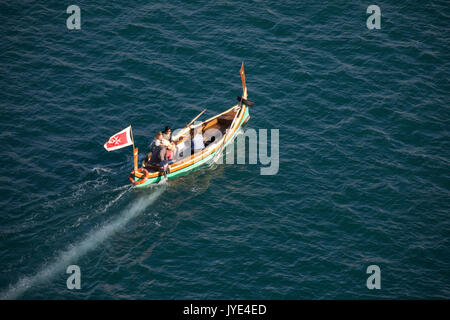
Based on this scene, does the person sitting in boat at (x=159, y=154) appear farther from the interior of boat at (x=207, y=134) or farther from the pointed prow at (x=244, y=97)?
the pointed prow at (x=244, y=97)

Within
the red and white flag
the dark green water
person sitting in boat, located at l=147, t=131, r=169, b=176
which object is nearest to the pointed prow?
the dark green water

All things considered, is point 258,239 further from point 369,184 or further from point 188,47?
point 188,47

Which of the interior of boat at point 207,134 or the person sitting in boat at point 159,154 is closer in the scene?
the person sitting in boat at point 159,154

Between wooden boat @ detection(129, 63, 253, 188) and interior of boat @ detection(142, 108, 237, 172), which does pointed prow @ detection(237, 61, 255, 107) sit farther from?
interior of boat @ detection(142, 108, 237, 172)

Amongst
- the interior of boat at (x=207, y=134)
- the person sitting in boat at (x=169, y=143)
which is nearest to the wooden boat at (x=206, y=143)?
the interior of boat at (x=207, y=134)
